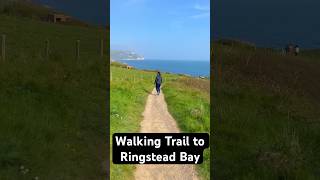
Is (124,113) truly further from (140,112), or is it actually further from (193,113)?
(193,113)

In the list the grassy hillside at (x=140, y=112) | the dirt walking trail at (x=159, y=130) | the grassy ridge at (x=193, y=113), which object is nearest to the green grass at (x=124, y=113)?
the grassy hillside at (x=140, y=112)
